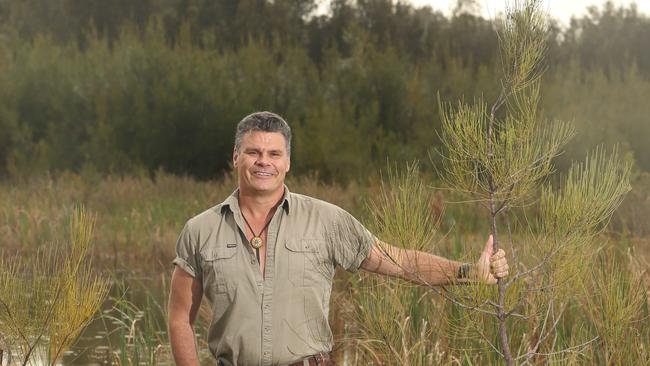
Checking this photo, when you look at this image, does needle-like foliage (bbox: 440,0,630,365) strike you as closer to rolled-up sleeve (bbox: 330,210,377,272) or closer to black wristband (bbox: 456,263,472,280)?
black wristband (bbox: 456,263,472,280)

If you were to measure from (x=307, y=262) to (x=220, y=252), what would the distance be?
275mm

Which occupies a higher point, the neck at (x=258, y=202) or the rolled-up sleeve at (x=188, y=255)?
the neck at (x=258, y=202)

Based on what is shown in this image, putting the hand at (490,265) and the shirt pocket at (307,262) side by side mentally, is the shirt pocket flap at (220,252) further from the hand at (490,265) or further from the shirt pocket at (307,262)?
the hand at (490,265)

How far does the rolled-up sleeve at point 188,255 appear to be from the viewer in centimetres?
382

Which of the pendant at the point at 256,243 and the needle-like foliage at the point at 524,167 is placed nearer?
the needle-like foliage at the point at 524,167

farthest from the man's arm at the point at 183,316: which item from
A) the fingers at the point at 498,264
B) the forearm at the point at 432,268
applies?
the fingers at the point at 498,264

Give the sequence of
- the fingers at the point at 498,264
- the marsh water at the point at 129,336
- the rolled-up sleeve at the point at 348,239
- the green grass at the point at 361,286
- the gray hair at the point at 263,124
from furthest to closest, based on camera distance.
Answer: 1. the marsh water at the point at 129,336
2. the green grass at the point at 361,286
3. the rolled-up sleeve at the point at 348,239
4. the gray hair at the point at 263,124
5. the fingers at the point at 498,264

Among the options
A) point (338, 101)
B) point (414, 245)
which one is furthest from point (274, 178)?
point (338, 101)

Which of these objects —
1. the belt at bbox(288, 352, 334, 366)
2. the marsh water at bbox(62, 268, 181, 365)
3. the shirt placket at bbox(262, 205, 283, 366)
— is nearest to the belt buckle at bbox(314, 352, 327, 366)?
the belt at bbox(288, 352, 334, 366)

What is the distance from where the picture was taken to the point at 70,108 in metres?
20.4

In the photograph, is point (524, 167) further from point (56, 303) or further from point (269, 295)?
point (56, 303)

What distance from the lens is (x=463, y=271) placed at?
385cm

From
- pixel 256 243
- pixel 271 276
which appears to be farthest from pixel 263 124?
pixel 271 276

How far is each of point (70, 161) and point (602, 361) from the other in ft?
51.4
